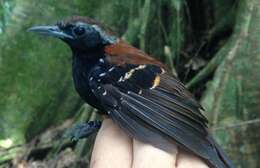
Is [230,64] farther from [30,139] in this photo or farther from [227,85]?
[30,139]

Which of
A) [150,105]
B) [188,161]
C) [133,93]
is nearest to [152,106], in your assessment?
[150,105]

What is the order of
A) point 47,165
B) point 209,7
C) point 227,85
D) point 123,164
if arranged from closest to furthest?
1. point 123,164
2. point 227,85
3. point 47,165
4. point 209,7

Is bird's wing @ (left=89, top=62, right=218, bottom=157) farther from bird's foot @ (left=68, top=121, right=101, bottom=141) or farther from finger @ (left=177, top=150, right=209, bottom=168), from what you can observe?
bird's foot @ (left=68, top=121, right=101, bottom=141)

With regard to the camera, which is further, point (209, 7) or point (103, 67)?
point (209, 7)

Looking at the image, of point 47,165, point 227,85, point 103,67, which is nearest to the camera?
point 103,67

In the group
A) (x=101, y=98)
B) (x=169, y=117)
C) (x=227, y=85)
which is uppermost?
(x=101, y=98)

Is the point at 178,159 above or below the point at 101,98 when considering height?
below

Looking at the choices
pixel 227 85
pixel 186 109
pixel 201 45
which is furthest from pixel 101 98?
pixel 201 45
